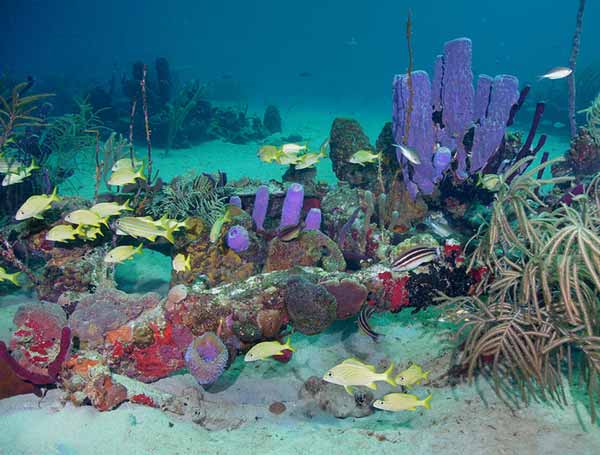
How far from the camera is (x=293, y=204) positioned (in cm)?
548

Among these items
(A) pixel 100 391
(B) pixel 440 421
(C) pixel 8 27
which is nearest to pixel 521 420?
(B) pixel 440 421

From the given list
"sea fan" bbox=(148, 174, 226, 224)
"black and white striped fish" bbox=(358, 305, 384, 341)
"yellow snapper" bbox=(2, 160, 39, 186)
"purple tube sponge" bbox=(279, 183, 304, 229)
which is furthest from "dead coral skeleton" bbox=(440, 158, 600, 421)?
"yellow snapper" bbox=(2, 160, 39, 186)

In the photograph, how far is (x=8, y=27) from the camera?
62.0m

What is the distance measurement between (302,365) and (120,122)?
1551 cm

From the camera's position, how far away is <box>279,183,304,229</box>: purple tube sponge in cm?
540

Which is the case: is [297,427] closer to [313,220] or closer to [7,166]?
[313,220]

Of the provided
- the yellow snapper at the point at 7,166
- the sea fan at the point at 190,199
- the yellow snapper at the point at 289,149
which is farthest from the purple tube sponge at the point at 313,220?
the yellow snapper at the point at 7,166

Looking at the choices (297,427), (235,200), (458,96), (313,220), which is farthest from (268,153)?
(297,427)

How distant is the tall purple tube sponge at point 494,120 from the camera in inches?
235

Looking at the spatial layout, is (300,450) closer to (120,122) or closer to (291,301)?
(291,301)

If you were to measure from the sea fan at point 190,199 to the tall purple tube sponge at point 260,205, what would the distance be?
0.56 m

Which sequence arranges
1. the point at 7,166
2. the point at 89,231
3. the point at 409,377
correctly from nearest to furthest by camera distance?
1. the point at 409,377
2. the point at 89,231
3. the point at 7,166

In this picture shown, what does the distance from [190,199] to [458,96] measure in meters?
4.60

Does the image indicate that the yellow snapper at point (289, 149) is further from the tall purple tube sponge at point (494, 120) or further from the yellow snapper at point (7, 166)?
the yellow snapper at point (7, 166)
